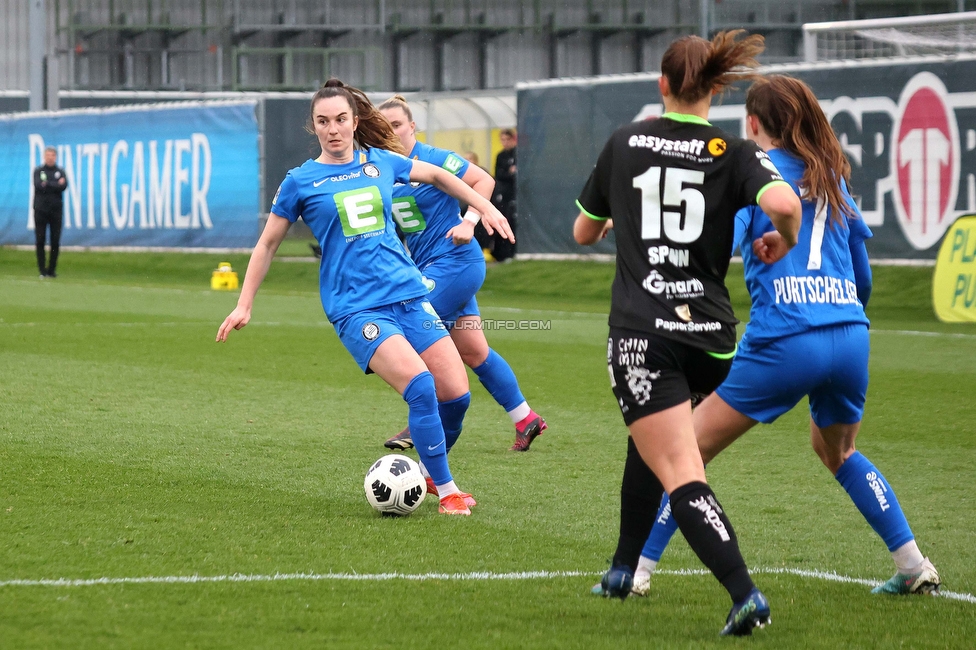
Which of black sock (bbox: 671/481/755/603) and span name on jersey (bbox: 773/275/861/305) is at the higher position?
span name on jersey (bbox: 773/275/861/305)

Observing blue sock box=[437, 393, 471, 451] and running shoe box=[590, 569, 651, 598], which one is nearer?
running shoe box=[590, 569, 651, 598]

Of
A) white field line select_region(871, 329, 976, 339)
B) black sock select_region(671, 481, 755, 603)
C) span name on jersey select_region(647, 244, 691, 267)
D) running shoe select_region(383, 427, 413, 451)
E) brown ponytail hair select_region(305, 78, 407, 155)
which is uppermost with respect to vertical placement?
brown ponytail hair select_region(305, 78, 407, 155)

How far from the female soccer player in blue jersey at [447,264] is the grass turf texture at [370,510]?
34cm

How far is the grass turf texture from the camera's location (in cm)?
412

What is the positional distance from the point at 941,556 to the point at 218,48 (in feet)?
119

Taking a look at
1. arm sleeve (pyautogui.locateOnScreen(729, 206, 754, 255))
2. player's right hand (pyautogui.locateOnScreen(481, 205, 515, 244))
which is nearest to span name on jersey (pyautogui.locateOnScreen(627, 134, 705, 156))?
arm sleeve (pyautogui.locateOnScreen(729, 206, 754, 255))

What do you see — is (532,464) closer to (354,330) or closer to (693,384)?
(354,330)

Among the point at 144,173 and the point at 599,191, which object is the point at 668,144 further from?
the point at 144,173

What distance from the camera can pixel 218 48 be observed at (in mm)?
38688

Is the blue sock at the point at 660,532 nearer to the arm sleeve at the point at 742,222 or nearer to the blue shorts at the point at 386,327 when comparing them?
the arm sleeve at the point at 742,222

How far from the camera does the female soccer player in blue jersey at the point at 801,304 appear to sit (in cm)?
415

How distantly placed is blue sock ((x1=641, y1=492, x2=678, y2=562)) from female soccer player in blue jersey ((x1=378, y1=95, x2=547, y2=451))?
9.73 ft

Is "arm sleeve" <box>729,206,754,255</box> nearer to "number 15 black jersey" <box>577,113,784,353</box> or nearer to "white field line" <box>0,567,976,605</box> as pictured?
"number 15 black jersey" <box>577,113,784,353</box>

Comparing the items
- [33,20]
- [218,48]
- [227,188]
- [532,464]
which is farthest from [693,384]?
[218,48]
